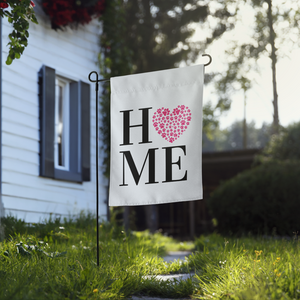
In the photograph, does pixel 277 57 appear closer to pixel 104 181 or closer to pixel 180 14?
pixel 180 14

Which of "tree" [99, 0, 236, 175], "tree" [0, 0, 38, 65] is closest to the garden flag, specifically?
"tree" [0, 0, 38, 65]

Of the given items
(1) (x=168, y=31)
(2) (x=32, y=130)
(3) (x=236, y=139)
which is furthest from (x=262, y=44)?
(3) (x=236, y=139)

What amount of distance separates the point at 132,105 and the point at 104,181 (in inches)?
159

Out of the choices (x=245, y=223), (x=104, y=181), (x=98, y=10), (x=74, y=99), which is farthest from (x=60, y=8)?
(x=245, y=223)

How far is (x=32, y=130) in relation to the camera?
5902 millimetres

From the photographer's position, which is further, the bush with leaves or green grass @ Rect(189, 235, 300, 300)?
Answer: the bush with leaves

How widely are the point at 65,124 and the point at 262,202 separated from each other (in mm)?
4069

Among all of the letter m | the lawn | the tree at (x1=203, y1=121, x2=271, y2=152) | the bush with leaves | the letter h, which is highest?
the tree at (x1=203, y1=121, x2=271, y2=152)

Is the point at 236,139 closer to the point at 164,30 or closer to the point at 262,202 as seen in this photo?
the point at 164,30

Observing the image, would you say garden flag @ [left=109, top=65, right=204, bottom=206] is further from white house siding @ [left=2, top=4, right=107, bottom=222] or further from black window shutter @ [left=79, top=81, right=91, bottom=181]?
black window shutter @ [left=79, top=81, right=91, bottom=181]

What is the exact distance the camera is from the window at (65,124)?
239 inches

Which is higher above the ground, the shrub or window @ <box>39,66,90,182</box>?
window @ <box>39,66,90,182</box>

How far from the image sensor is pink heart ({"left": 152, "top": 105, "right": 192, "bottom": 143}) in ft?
11.0

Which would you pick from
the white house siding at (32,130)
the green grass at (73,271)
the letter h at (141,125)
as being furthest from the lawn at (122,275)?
the white house siding at (32,130)
